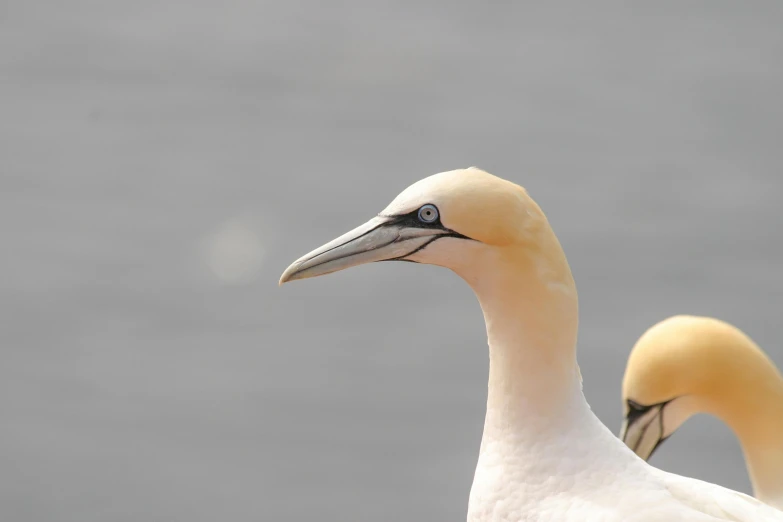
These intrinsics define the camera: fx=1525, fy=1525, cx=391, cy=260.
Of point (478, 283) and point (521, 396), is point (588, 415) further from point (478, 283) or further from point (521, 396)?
point (478, 283)

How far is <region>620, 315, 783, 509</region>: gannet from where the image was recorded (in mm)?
5762

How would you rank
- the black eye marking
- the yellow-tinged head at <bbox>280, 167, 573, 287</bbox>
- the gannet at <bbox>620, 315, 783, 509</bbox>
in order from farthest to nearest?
1. the black eye marking
2. the gannet at <bbox>620, 315, 783, 509</bbox>
3. the yellow-tinged head at <bbox>280, 167, 573, 287</bbox>

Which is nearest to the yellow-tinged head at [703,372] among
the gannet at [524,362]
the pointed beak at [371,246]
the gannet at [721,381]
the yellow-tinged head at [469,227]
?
the gannet at [721,381]

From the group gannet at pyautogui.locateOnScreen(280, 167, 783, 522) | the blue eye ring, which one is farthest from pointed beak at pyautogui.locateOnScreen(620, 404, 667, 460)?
the blue eye ring

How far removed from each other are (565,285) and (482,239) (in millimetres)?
245

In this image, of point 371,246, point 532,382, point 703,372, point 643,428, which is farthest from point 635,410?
point 371,246

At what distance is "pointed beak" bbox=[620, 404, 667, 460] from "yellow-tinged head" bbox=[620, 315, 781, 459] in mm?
44

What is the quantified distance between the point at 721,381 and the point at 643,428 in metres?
0.37

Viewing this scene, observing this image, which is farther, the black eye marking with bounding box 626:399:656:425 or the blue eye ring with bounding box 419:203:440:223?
the black eye marking with bounding box 626:399:656:425

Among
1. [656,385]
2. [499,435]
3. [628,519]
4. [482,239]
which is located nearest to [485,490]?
[499,435]

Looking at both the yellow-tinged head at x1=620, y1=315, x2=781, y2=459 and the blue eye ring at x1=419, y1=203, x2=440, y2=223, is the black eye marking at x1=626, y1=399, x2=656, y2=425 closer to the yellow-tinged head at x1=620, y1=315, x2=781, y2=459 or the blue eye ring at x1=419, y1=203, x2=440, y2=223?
the yellow-tinged head at x1=620, y1=315, x2=781, y2=459

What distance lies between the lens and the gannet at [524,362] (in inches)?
148

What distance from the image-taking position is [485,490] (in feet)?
13.0

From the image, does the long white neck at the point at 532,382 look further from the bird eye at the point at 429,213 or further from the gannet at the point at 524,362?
the bird eye at the point at 429,213
